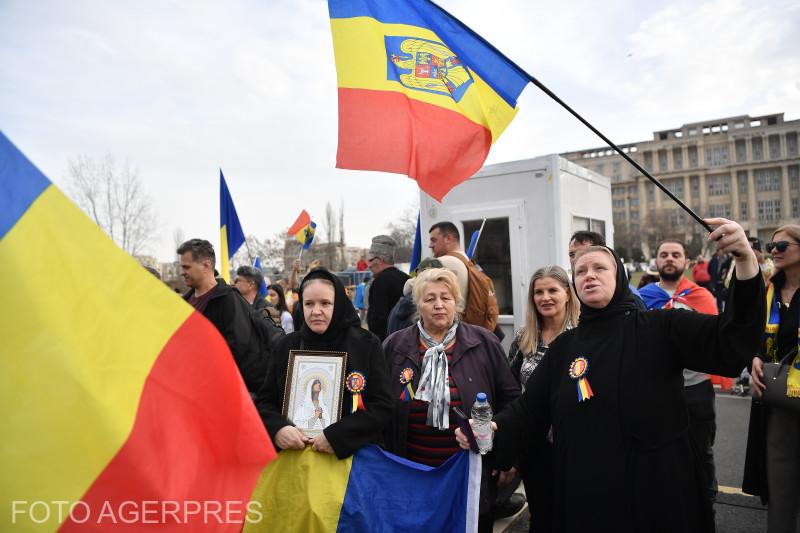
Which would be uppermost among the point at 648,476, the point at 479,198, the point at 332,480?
the point at 479,198

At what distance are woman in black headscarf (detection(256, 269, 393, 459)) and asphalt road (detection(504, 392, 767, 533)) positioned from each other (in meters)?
1.90

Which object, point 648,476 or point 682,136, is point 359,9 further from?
point 682,136

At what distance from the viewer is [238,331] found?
4.10 meters

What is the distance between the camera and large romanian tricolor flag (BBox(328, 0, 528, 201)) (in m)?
3.20

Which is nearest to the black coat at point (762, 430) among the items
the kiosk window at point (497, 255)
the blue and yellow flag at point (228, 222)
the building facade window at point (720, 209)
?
the kiosk window at point (497, 255)

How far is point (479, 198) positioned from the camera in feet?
23.8

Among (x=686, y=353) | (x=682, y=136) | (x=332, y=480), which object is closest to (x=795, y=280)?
(x=686, y=353)

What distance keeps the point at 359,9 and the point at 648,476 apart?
305cm

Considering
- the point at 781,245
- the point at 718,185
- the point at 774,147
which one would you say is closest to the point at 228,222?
the point at 781,245

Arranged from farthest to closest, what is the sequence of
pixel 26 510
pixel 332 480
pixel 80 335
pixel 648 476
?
pixel 332 480 < pixel 648 476 < pixel 80 335 < pixel 26 510

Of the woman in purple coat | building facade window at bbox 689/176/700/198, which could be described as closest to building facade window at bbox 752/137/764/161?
building facade window at bbox 689/176/700/198

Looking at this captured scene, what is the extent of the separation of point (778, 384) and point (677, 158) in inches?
4804

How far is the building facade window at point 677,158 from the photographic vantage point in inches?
4242

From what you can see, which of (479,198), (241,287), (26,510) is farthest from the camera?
(479,198)
